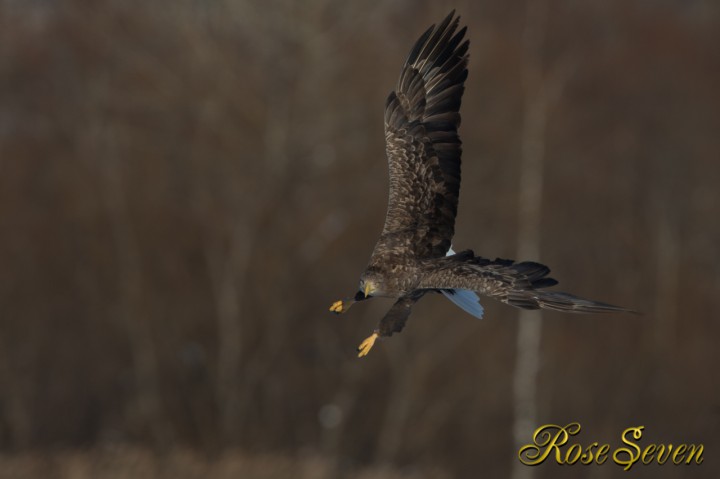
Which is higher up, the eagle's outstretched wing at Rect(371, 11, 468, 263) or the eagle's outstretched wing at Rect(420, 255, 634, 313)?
the eagle's outstretched wing at Rect(371, 11, 468, 263)

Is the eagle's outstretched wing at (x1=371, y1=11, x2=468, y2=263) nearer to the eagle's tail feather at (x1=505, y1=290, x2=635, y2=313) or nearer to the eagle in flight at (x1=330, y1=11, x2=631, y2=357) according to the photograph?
the eagle in flight at (x1=330, y1=11, x2=631, y2=357)

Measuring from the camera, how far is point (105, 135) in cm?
2941

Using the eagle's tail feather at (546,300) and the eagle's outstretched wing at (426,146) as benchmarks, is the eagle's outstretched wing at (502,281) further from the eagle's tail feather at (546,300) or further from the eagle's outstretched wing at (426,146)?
the eagle's outstretched wing at (426,146)

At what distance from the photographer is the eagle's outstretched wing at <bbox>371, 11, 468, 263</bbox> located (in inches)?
376

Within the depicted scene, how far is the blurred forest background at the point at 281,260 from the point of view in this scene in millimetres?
25625

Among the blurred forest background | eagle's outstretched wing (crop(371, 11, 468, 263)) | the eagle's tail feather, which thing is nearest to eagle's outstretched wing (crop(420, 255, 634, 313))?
the eagle's tail feather

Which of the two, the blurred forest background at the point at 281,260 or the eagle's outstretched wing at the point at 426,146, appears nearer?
the eagle's outstretched wing at the point at 426,146

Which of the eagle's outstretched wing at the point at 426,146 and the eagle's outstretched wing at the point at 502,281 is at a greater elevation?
the eagle's outstretched wing at the point at 426,146

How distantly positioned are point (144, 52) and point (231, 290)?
6123 mm

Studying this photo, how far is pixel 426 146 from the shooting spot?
391 inches

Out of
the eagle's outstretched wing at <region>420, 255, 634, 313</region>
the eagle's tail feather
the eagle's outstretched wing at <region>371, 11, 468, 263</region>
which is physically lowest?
the eagle's tail feather

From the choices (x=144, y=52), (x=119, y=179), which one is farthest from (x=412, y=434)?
(x=144, y=52)

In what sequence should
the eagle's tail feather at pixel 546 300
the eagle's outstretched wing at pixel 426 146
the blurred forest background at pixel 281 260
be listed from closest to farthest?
the eagle's tail feather at pixel 546 300
the eagle's outstretched wing at pixel 426 146
the blurred forest background at pixel 281 260

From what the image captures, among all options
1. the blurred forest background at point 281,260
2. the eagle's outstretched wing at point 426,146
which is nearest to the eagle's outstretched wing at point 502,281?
the eagle's outstretched wing at point 426,146
